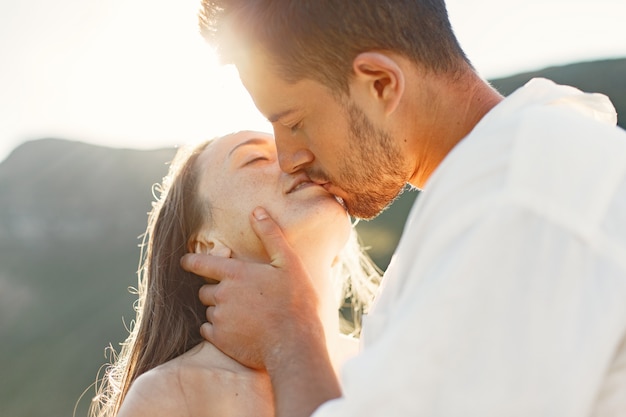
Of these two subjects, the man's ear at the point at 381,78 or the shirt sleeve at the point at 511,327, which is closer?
the shirt sleeve at the point at 511,327

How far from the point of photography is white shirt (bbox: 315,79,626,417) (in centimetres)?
155

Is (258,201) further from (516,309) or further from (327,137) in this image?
(516,309)

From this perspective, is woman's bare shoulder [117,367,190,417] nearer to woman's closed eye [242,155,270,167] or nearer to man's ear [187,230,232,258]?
man's ear [187,230,232,258]

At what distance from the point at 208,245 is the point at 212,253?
73 mm

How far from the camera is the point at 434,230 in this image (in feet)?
5.58

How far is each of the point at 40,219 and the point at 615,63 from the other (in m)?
11.2

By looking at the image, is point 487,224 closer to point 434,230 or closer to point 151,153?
point 434,230

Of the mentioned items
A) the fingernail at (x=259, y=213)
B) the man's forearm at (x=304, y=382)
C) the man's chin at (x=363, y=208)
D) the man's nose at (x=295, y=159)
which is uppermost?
the man's nose at (x=295, y=159)

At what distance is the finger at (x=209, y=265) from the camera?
297 cm

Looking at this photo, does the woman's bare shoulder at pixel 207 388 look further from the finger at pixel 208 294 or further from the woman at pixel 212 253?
the finger at pixel 208 294

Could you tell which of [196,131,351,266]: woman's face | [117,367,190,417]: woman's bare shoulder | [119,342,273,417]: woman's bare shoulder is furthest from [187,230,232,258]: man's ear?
[117,367,190,417]: woman's bare shoulder

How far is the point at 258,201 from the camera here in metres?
3.12

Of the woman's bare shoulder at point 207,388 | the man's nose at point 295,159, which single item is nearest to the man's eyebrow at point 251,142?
the man's nose at point 295,159

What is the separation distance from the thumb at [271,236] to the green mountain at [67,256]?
7.47 metres
